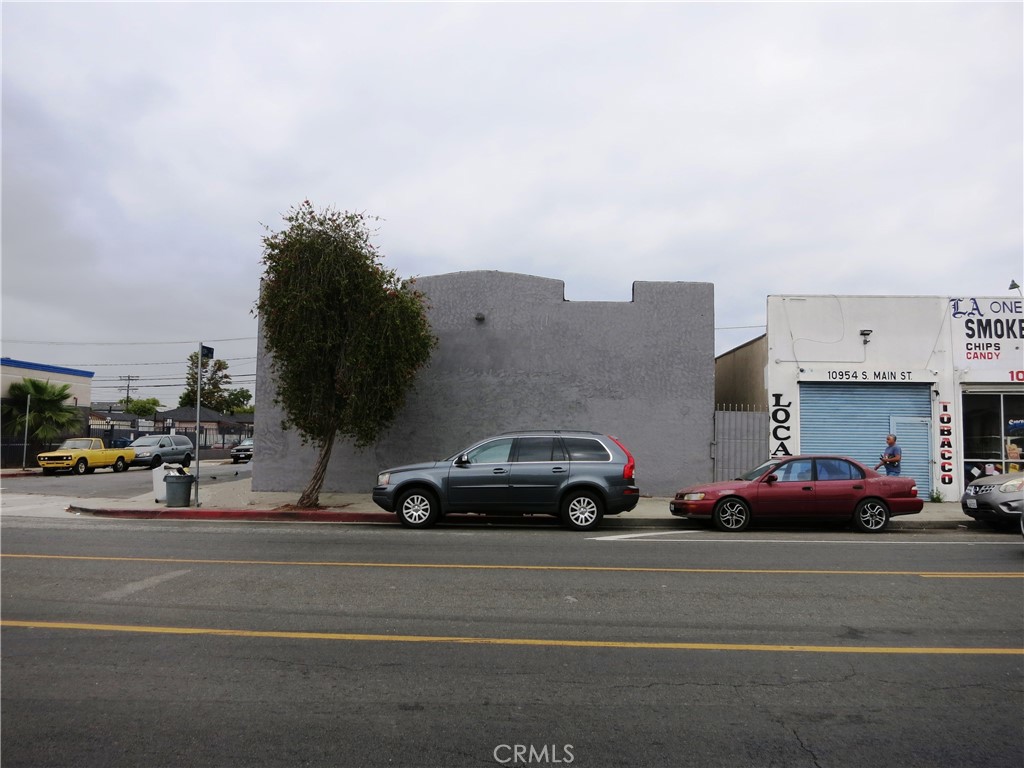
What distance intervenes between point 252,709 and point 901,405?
1673 centimetres

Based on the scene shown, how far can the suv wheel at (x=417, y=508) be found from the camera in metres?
12.5

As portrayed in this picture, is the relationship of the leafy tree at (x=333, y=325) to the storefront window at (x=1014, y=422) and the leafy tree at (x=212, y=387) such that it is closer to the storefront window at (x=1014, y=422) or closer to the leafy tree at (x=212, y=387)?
the storefront window at (x=1014, y=422)

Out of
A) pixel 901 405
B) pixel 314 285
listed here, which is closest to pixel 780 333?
pixel 901 405

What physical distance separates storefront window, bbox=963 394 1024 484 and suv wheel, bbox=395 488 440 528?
12893mm

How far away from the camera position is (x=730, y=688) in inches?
182

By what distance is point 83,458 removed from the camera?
27062mm

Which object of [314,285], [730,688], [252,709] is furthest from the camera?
[314,285]

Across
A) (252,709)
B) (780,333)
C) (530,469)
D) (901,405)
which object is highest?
(780,333)

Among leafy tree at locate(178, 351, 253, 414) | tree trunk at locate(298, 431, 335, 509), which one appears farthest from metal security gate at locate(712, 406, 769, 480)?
leafy tree at locate(178, 351, 253, 414)

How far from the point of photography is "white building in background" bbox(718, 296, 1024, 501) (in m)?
16.9

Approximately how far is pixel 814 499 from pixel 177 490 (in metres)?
12.6

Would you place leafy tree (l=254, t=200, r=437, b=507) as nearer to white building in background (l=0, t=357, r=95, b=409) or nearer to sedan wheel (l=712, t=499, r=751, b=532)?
sedan wheel (l=712, t=499, r=751, b=532)

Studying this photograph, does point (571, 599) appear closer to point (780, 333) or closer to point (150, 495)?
point (780, 333)
